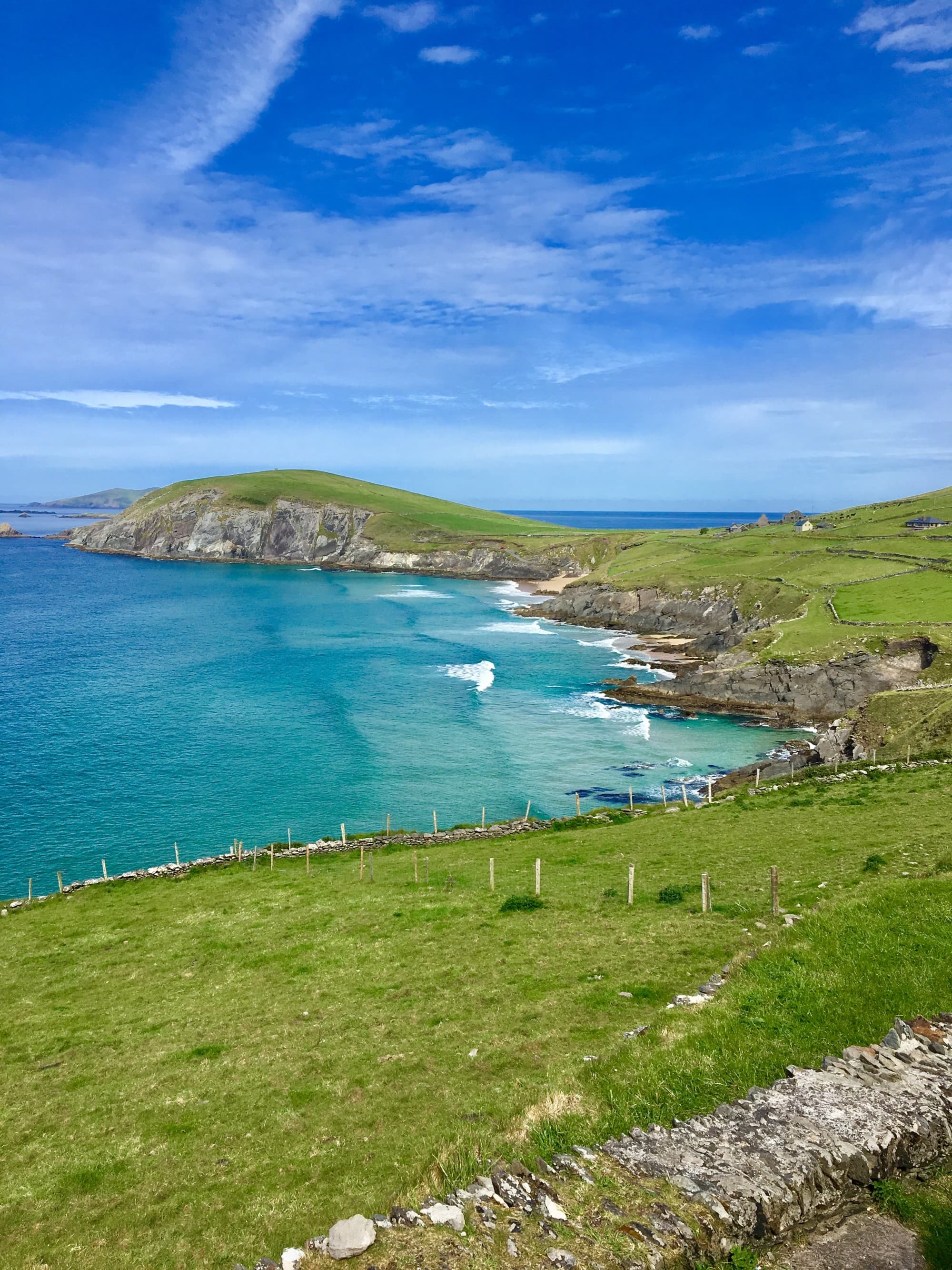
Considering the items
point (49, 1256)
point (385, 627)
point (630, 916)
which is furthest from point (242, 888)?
point (385, 627)

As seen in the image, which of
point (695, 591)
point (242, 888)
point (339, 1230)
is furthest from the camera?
point (695, 591)

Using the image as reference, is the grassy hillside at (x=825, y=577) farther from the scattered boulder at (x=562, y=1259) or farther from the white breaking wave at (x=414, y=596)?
the scattered boulder at (x=562, y=1259)

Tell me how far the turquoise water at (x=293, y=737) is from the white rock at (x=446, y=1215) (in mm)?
40415

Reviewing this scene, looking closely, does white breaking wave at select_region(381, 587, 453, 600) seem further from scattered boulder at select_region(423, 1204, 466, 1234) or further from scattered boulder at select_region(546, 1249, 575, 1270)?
scattered boulder at select_region(546, 1249, 575, 1270)

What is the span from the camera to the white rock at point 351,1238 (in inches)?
355

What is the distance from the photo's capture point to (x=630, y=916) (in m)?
23.2

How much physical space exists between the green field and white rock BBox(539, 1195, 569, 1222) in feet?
4.37

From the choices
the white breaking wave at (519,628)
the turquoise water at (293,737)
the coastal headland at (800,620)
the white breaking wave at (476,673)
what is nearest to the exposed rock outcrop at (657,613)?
the coastal headland at (800,620)

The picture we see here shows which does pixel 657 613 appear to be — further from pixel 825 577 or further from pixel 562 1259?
pixel 562 1259

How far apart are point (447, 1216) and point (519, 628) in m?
131

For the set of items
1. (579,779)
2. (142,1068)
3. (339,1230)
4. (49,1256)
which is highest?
(339,1230)

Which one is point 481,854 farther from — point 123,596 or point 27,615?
point 123,596

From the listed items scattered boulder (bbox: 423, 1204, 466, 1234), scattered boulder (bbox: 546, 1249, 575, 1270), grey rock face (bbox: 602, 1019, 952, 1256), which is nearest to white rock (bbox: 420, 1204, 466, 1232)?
scattered boulder (bbox: 423, 1204, 466, 1234)

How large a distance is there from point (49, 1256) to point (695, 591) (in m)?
132
